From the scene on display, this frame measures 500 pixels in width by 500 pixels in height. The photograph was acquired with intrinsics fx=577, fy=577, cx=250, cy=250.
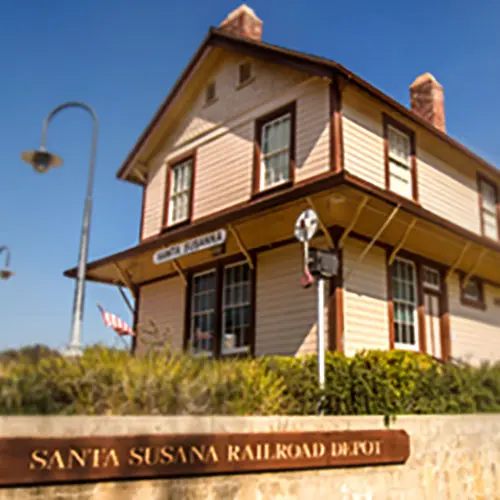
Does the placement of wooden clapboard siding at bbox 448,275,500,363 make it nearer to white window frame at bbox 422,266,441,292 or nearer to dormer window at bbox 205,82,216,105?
white window frame at bbox 422,266,441,292

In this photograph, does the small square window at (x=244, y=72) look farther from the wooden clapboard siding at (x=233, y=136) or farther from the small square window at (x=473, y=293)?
the small square window at (x=473, y=293)

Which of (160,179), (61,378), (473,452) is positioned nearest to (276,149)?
(160,179)

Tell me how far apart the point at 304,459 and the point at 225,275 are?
7935 mm

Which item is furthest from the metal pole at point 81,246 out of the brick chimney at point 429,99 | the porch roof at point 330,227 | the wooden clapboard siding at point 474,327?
the brick chimney at point 429,99

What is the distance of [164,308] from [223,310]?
260 centimetres

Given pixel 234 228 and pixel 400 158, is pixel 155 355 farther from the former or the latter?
pixel 400 158

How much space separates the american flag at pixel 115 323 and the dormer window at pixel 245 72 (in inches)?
267

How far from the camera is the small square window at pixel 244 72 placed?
48.8 ft

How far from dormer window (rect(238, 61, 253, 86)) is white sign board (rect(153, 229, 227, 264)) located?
4.78 meters

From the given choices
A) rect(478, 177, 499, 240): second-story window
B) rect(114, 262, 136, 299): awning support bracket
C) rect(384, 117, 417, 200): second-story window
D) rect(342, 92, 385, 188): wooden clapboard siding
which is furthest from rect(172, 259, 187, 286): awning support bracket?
rect(478, 177, 499, 240): second-story window

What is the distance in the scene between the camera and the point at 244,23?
15984mm

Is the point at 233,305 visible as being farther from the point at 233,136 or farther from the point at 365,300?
the point at 233,136

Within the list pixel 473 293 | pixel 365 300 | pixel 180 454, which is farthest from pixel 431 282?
pixel 180 454

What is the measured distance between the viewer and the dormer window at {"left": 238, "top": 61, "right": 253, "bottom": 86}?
14831 mm
